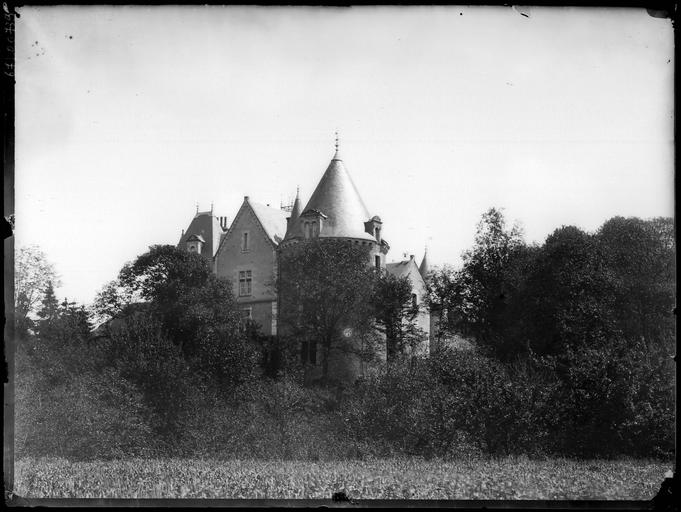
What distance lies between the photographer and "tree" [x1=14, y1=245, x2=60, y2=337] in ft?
59.8

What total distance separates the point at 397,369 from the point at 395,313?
1248 cm

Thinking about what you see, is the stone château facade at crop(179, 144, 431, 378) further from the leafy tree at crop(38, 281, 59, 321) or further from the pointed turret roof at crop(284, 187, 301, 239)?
the leafy tree at crop(38, 281, 59, 321)

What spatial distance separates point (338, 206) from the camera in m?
51.8

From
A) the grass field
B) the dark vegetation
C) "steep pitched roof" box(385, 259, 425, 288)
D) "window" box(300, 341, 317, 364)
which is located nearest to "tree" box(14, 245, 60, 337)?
the dark vegetation

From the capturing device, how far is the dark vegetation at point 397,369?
29.1 m

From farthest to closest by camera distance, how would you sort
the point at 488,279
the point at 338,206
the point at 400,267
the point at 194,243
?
the point at 400,267 < the point at 194,243 < the point at 338,206 < the point at 488,279

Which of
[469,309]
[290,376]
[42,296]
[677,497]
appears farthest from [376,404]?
[677,497]

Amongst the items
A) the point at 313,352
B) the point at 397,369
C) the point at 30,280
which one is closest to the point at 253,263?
the point at 313,352

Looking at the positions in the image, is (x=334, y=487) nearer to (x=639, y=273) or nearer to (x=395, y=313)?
(x=639, y=273)

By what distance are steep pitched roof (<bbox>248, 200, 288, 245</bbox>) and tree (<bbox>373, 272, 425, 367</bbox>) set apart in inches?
378

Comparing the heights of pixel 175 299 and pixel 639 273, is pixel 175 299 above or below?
below

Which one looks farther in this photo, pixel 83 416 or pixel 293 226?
pixel 293 226

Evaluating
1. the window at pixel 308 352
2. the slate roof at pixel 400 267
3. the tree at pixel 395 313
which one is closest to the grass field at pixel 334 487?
the window at pixel 308 352

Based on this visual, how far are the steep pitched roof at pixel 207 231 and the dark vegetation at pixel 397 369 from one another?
1479 centimetres
